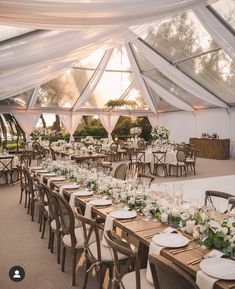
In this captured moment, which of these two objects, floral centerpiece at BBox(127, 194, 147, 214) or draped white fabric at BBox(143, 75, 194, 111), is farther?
draped white fabric at BBox(143, 75, 194, 111)

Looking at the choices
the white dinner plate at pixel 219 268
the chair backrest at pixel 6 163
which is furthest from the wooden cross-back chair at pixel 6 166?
Result: the white dinner plate at pixel 219 268

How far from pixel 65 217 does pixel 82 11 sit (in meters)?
2.22

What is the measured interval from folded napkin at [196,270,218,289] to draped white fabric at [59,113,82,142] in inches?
598

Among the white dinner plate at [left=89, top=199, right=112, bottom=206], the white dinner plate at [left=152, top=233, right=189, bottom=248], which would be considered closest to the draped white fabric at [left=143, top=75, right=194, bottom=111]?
the white dinner plate at [left=89, top=199, right=112, bottom=206]

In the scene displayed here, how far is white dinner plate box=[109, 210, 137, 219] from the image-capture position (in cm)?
310

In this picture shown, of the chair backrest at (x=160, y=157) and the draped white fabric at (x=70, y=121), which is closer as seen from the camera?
the chair backrest at (x=160, y=157)

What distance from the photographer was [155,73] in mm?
14102

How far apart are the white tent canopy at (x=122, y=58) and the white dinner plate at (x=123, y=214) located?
1.94 m

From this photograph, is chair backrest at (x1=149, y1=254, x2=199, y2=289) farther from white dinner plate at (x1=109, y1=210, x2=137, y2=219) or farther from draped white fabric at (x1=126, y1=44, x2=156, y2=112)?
draped white fabric at (x1=126, y1=44, x2=156, y2=112)

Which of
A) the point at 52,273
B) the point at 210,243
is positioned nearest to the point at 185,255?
the point at 210,243

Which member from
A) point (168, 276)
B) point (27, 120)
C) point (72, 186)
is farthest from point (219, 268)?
point (27, 120)

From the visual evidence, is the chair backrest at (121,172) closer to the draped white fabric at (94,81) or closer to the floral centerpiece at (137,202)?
the floral centerpiece at (137,202)

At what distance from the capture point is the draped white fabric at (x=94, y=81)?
13.0m

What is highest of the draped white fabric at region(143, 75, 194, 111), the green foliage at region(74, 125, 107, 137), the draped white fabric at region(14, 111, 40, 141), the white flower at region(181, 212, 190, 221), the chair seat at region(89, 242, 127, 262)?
the draped white fabric at region(143, 75, 194, 111)
